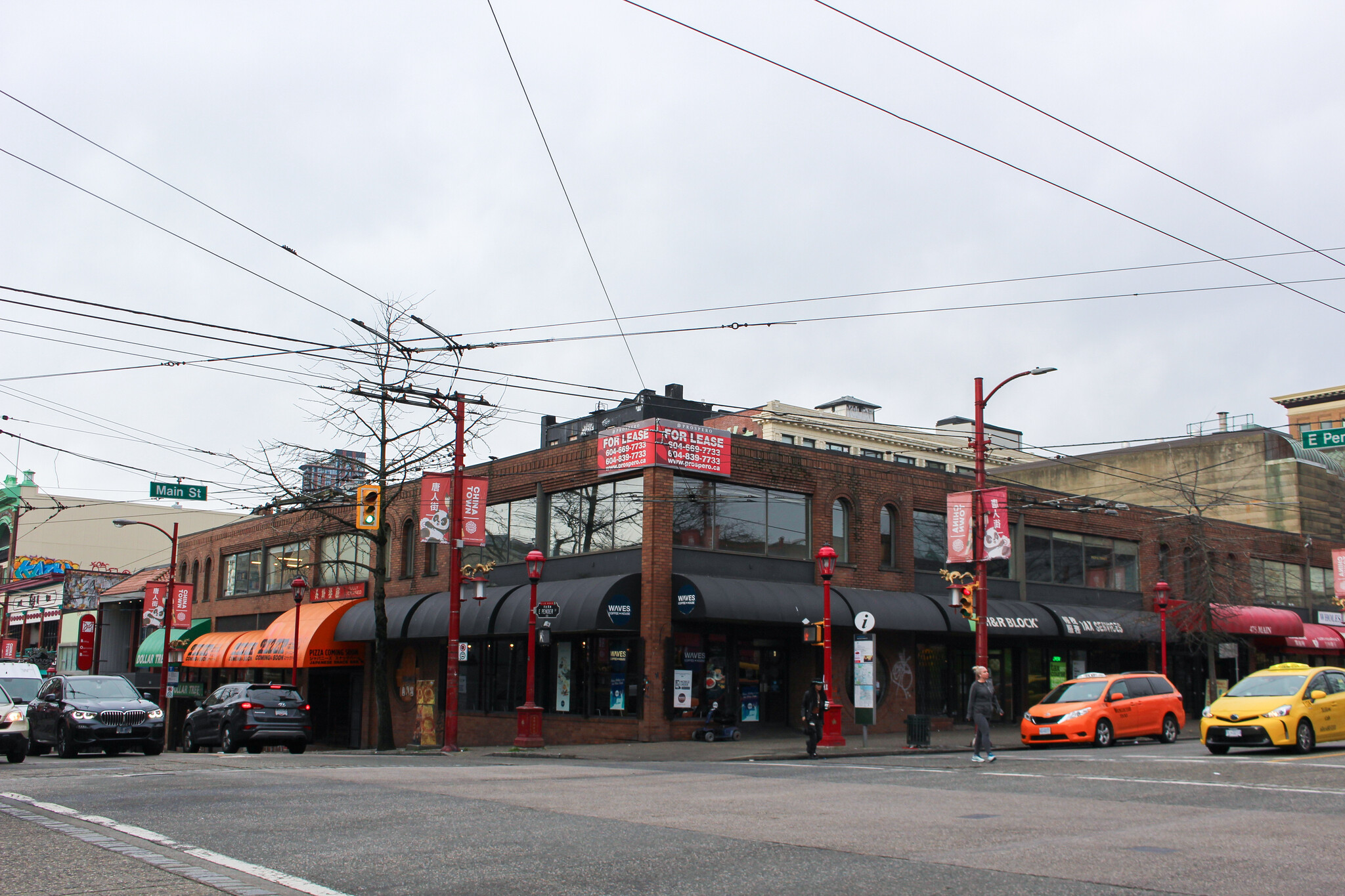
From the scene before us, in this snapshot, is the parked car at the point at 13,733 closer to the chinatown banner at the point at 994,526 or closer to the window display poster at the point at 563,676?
the window display poster at the point at 563,676

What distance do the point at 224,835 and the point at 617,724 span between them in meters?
17.8

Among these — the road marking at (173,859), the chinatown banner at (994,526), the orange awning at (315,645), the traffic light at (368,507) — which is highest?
A: the traffic light at (368,507)

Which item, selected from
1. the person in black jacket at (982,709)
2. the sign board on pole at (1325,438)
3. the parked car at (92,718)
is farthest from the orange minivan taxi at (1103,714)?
the parked car at (92,718)

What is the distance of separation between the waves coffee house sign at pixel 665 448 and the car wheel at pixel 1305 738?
1361 cm

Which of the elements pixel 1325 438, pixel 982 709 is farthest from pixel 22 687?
pixel 1325 438

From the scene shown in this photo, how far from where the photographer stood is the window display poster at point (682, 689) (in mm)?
26375

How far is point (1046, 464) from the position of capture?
185 feet

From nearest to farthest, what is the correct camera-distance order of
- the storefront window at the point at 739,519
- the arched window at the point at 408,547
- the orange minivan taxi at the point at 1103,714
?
the orange minivan taxi at the point at 1103,714 < the storefront window at the point at 739,519 < the arched window at the point at 408,547

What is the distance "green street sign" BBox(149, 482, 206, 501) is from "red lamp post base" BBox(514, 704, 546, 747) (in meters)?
10.2

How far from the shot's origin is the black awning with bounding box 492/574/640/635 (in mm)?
25609

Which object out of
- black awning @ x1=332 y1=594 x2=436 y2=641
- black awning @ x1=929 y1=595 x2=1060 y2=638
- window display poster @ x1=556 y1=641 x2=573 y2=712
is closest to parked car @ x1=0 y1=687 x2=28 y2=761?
window display poster @ x1=556 y1=641 x2=573 y2=712

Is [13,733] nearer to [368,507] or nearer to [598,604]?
[598,604]

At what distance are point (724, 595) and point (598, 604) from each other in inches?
120

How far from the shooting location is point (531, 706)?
25.7 meters
